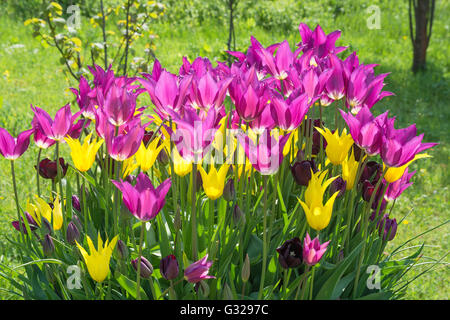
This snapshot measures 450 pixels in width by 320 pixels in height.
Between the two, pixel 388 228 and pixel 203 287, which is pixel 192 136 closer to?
Answer: pixel 203 287

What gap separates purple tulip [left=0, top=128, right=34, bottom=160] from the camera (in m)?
1.51

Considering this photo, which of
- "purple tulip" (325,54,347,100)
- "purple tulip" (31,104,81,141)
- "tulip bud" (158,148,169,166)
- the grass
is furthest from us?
the grass

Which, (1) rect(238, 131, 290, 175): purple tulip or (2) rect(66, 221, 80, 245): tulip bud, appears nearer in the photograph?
(1) rect(238, 131, 290, 175): purple tulip

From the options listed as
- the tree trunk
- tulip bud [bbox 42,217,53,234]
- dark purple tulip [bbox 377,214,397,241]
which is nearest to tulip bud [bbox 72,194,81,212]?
tulip bud [bbox 42,217,53,234]

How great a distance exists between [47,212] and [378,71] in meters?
5.18

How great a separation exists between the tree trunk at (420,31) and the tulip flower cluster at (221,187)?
177 inches

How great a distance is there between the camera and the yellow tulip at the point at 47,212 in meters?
1.56

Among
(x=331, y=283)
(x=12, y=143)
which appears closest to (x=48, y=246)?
(x=12, y=143)

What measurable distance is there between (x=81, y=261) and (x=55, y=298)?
17 cm

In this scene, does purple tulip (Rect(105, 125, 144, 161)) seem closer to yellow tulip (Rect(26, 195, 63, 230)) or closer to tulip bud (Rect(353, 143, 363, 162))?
yellow tulip (Rect(26, 195, 63, 230))

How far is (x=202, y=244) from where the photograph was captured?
5.47 feet

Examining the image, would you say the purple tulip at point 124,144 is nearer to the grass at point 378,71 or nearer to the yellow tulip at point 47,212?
the yellow tulip at point 47,212

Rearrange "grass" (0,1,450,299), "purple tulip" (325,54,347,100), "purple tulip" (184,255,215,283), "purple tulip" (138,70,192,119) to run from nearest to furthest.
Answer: "purple tulip" (184,255,215,283) < "purple tulip" (138,70,192,119) < "purple tulip" (325,54,347,100) < "grass" (0,1,450,299)

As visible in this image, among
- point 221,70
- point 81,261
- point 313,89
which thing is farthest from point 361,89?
point 81,261
